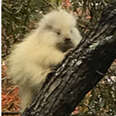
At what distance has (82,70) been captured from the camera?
1608 mm

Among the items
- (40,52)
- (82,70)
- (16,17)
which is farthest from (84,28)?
(82,70)

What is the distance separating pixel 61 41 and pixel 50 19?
23cm

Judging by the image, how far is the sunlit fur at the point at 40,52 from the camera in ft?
7.12

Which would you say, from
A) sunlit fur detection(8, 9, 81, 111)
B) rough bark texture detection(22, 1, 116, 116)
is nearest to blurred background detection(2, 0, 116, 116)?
sunlit fur detection(8, 9, 81, 111)

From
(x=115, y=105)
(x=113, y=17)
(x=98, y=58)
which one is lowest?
(x=115, y=105)

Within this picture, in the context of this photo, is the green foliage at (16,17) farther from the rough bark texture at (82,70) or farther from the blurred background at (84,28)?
the rough bark texture at (82,70)

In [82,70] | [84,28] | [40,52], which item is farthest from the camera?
[84,28]

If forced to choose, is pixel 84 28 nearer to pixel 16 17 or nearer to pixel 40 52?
pixel 16 17

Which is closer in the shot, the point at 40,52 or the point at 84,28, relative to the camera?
the point at 40,52

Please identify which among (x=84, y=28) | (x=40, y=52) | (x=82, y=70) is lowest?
(x=84, y=28)

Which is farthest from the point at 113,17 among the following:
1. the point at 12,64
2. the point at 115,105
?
the point at 115,105

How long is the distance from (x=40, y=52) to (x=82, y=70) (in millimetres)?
670

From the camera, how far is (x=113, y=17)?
155cm

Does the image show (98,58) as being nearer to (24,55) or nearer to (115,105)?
(24,55)
